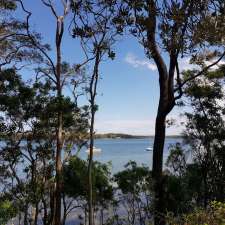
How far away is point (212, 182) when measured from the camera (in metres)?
15.8

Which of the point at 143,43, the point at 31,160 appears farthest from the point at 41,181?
the point at 143,43

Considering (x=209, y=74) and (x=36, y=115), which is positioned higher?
(x=209, y=74)

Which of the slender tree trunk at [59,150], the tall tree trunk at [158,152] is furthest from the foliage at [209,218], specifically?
the slender tree trunk at [59,150]

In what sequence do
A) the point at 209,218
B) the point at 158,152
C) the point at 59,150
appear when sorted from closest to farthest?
the point at 209,218 → the point at 158,152 → the point at 59,150

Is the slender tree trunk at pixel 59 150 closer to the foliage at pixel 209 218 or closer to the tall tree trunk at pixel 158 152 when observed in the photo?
the tall tree trunk at pixel 158 152

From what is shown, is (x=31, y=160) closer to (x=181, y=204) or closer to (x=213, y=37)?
(x=181, y=204)

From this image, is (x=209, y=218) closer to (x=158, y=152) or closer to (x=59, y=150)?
(x=158, y=152)

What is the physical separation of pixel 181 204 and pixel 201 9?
940 centimetres

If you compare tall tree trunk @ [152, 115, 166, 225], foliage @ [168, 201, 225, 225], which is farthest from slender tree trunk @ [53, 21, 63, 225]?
foliage @ [168, 201, 225, 225]

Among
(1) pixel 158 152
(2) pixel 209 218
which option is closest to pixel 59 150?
(1) pixel 158 152

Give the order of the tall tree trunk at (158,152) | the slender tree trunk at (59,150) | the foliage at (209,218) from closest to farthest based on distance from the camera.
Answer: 1. the foliage at (209,218)
2. the tall tree trunk at (158,152)
3. the slender tree trunk at (59,150)

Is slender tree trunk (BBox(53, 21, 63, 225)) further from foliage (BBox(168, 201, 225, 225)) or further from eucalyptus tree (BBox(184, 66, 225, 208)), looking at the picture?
foliage (BBox(168, 201, 225, 225))

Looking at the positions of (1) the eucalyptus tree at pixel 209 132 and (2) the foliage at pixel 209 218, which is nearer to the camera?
(2) the foliage at pixel 209 218

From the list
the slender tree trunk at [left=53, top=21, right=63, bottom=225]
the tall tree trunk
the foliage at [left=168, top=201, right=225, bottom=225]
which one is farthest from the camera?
the slender tree trunk at [left=53, top=21, right=63, bottom=225]
